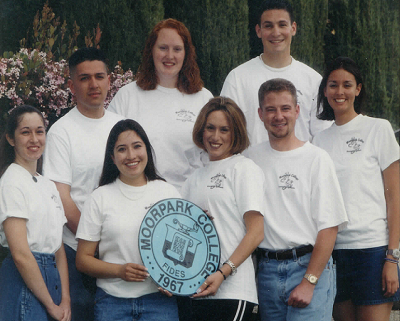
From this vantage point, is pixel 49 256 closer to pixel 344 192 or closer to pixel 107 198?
pixel 107 198

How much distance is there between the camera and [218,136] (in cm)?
308

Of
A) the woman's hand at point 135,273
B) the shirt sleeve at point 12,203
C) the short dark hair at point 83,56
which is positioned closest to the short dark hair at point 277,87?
the short dark hair at point 83,56

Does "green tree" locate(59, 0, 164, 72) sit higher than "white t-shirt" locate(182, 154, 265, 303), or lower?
higher

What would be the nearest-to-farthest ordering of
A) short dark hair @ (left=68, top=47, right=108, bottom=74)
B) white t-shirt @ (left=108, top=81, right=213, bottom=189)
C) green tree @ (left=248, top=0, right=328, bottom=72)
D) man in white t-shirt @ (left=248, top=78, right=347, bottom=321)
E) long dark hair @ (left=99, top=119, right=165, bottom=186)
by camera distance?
man in white t-shirt @ (left=248, top=78, right=347, bottom=321), long dark hair @ (left=99, top=119, right=165, bottom=186), short dark hair @ (left=68, top=47, right=108, bottom=74), white t-shirt @ (left=108, top=81, right=213, bottom=189), green tree @ (left=248, top=0, right=328, bottom=72)

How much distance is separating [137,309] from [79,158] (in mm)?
976

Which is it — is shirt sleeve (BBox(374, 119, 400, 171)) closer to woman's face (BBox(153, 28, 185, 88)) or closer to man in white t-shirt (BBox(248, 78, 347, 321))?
man in white t-shirt (BBox(248, 78, 347, 321))

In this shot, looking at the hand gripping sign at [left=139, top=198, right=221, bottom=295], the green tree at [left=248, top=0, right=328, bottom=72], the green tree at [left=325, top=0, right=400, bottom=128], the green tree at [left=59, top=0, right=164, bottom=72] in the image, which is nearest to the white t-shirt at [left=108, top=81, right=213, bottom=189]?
the hand gripping sign at [left=139, top=198, right=221, bottom=295]

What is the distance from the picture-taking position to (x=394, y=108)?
959cm

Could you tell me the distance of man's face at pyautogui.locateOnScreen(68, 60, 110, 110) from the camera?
3.36m

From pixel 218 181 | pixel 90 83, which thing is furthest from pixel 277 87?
pixel 90 83

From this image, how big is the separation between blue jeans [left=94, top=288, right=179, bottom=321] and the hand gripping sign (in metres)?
0.13

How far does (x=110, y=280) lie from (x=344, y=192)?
1.50m

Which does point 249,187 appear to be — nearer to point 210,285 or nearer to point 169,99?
point 210,285

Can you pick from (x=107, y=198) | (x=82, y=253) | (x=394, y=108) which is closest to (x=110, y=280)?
(x=82, y=253)
